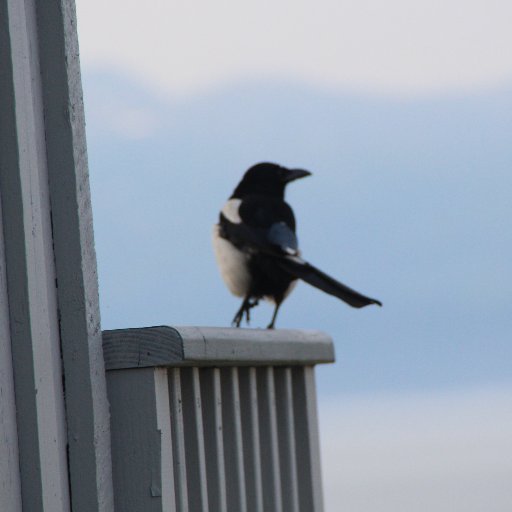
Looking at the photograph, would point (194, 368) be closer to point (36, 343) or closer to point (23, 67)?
point (36, 343)

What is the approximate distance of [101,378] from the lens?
168 centimetres

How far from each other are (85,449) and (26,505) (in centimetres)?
12

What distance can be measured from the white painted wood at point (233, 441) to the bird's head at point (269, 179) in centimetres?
415

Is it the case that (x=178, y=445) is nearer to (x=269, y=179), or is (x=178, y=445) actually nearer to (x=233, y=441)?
(x=233, y=441)

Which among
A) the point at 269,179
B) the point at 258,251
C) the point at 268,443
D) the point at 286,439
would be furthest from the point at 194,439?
the point at 269,179

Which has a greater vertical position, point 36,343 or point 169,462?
point 36,343

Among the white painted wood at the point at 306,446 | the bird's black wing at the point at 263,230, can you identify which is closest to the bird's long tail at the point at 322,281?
the bird's black wing at the point at 263,230

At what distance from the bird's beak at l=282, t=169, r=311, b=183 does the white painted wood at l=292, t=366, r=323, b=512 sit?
12.6 ft

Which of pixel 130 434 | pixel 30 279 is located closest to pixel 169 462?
pixel 130 434

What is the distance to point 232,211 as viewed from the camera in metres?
5.30

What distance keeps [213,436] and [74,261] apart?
0.45 m

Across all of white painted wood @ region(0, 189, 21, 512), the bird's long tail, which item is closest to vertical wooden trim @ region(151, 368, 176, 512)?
white painted wood @ region(0, 189, 21, 512)

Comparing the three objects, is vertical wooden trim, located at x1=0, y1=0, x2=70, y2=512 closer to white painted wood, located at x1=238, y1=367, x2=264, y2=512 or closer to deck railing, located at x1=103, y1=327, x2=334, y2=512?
deck railing, located at x1=103, y1=327, x2=334, y2=512

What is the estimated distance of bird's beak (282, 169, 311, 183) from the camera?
20.1 ft
